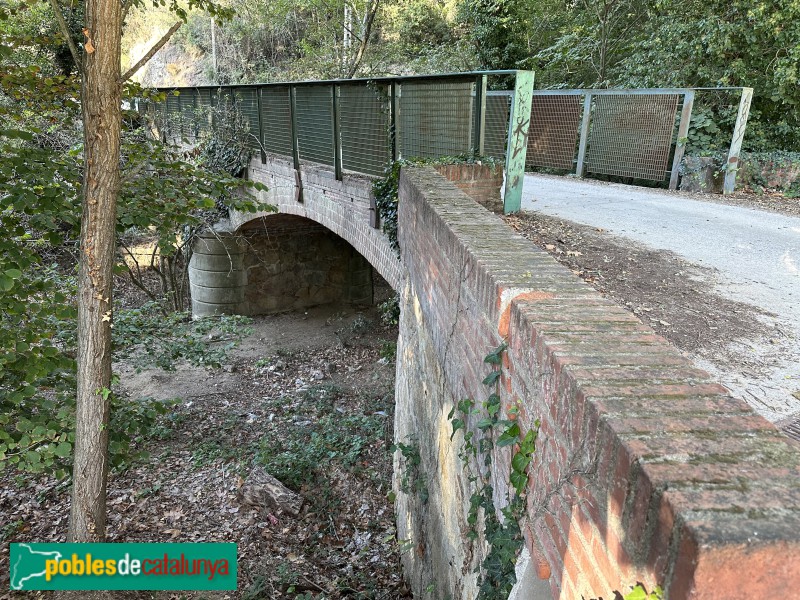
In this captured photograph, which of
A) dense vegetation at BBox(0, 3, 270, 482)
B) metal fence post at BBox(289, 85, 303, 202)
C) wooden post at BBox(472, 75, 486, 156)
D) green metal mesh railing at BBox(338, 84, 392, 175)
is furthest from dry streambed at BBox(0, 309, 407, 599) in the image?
wooden post at BBox(472, 75, 486, 156)

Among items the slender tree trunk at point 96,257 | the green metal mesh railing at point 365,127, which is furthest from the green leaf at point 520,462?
the green metal mesh railing at point 365,127

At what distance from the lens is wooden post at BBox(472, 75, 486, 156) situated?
18.7ft

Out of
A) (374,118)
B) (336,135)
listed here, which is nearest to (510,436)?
(374,118)

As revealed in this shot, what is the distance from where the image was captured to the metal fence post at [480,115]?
5711 millimetres

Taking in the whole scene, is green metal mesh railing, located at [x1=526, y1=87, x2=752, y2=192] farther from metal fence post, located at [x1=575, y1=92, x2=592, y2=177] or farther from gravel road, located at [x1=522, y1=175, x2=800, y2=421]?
gravel road, located at [x1=522, y1=175, x2=800, y2=421]

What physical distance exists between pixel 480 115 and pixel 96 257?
12.4ft

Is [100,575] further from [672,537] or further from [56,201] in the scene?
[672,537]

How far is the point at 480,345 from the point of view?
2773 millimetres

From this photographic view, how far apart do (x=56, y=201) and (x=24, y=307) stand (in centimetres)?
86

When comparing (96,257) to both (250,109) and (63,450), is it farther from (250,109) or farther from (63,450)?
(250,109)

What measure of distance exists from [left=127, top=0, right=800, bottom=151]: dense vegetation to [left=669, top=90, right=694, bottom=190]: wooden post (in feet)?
8.56

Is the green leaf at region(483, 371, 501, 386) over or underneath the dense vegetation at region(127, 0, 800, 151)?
underneath

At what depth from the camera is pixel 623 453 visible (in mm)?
1404

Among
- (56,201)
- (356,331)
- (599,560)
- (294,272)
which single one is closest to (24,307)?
(56,201)
